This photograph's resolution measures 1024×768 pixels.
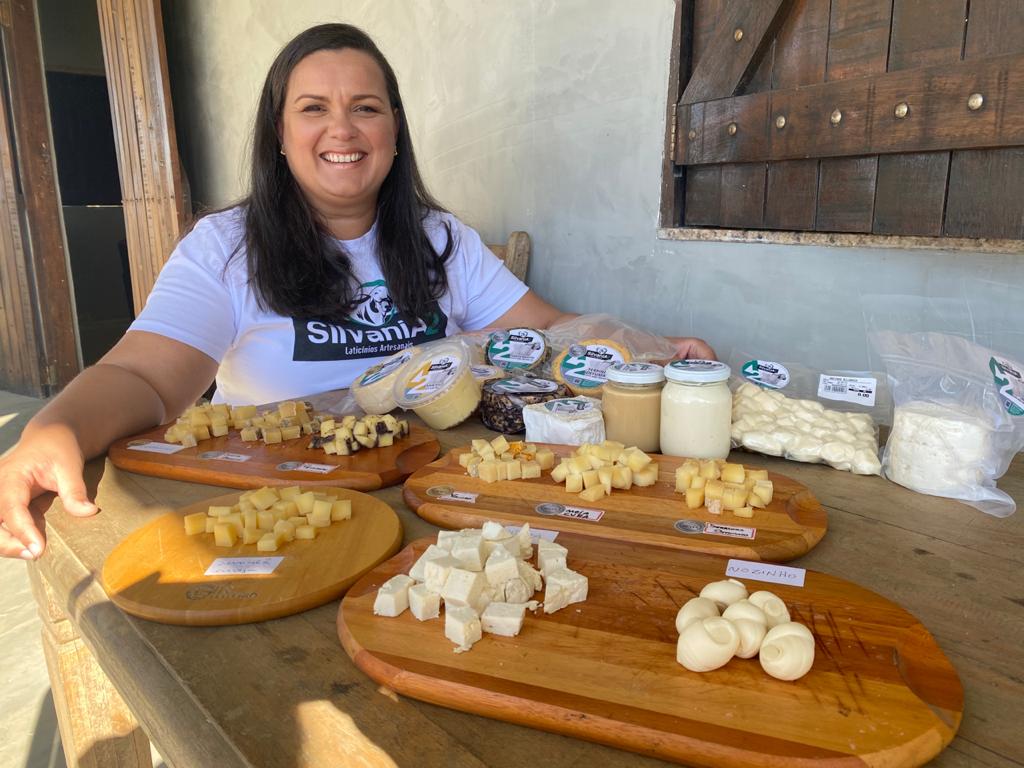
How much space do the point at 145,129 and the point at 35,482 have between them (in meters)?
4.78

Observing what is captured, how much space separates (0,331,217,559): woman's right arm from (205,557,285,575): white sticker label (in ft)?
0.99

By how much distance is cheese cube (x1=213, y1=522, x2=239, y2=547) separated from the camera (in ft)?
3.28

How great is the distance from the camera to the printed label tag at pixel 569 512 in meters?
1.09

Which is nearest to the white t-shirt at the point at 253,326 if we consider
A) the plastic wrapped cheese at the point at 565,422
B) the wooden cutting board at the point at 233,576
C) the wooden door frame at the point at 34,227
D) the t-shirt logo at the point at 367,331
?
the t-shirt logo at the point at 367,331

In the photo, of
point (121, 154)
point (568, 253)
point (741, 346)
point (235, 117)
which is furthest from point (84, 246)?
point (741, 346)

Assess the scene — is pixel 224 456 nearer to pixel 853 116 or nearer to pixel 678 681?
pixel 678 681

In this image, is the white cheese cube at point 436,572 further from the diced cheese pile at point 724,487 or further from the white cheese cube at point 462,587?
the diced cheese pile at point 724,487

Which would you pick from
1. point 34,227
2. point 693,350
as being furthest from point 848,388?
point 34,227

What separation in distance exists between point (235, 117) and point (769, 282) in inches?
168

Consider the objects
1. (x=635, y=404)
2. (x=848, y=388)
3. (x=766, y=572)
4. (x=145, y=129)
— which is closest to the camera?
(x=766, y=572)

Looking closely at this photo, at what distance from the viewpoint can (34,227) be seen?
584cm

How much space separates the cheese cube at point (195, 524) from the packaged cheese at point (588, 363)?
0.86 meters

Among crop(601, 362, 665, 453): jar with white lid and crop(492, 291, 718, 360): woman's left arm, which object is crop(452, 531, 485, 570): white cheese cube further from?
crop(492, 291, 718, 360): woman's left arm

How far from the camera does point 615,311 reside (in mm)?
2686
